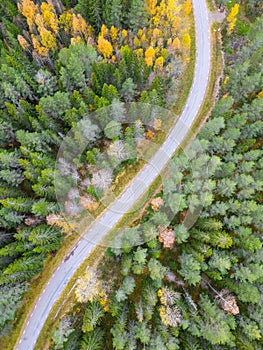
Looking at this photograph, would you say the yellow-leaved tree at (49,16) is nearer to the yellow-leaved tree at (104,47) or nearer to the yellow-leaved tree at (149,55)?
the yellow-leaved tree at (104,47)

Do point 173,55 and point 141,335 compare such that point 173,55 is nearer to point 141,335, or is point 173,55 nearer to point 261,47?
point 261,47

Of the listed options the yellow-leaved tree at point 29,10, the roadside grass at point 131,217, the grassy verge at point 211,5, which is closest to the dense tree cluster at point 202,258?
the roadside grass at point 131,217

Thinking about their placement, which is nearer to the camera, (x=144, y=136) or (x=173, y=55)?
(x=144, y=136)

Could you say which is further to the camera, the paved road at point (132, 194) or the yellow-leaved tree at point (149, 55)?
the yellow-leaved tree at point (149, 55)

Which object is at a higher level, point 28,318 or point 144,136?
point 144,136

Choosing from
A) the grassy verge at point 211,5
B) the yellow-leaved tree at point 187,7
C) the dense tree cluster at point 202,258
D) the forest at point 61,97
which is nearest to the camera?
the dense tree cluster at point 202,258

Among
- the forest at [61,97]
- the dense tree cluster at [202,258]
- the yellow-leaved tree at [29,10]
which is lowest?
the dense tree cluster at [202,258]

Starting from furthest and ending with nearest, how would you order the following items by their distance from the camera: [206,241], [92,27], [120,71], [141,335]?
[92,27]
[120,71]
[206,241]
[141,335]

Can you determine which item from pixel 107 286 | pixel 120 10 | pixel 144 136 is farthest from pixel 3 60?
pixel 107 286
